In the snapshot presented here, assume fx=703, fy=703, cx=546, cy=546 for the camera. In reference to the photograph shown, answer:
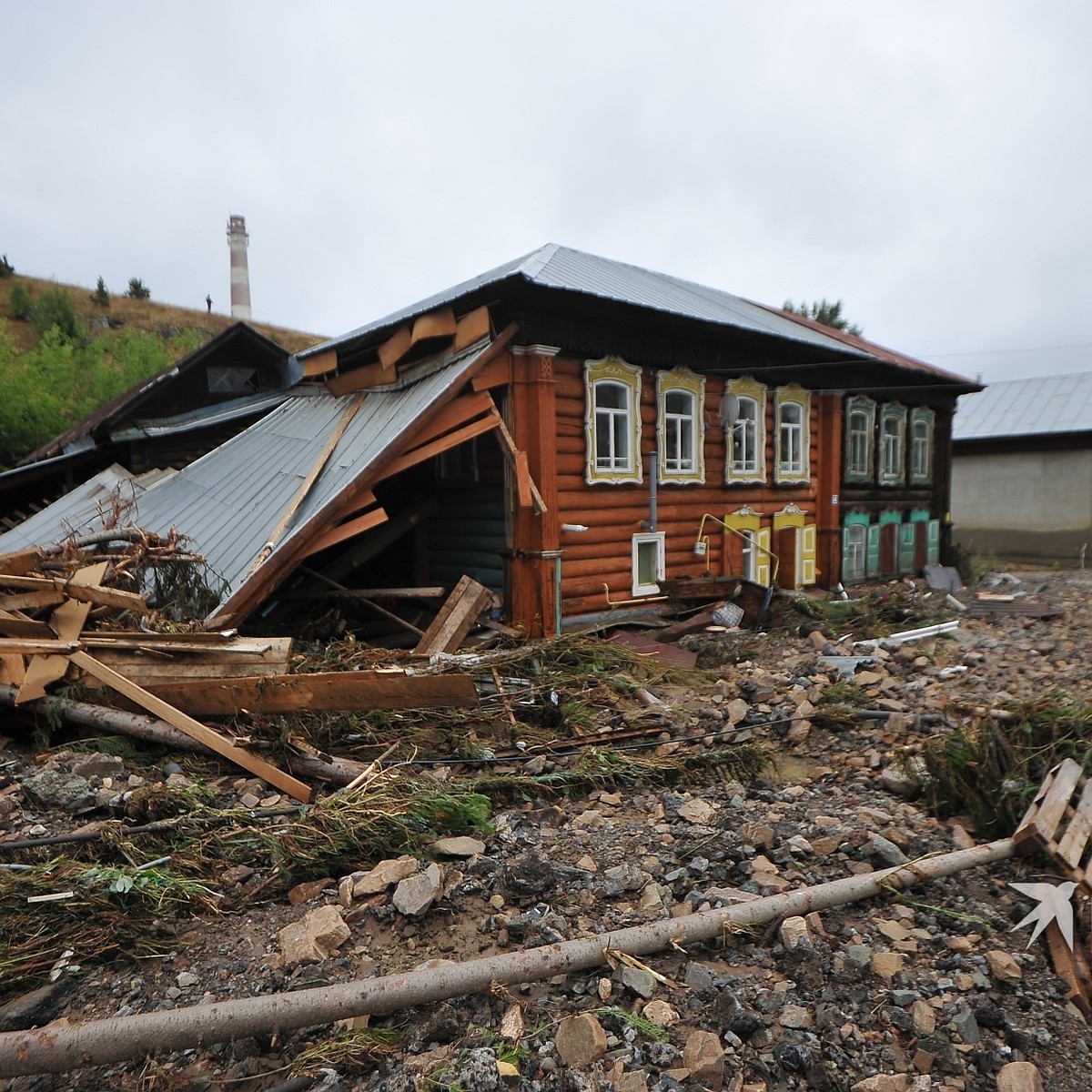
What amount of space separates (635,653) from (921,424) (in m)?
Answer: 12.8

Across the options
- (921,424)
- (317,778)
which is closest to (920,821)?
(317,778)

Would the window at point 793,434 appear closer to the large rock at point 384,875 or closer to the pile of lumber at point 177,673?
the pile of lumber at point 177,673

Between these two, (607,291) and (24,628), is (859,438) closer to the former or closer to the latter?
(607,291)

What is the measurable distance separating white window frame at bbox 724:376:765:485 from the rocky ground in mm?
7389

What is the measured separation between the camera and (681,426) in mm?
11352

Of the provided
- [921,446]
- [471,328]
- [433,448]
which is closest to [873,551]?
[921,446]

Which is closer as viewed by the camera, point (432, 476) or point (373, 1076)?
point (373, 1076)

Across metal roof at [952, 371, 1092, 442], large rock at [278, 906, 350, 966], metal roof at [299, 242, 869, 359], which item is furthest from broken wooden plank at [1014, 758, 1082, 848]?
metal roof at [952, 371, 1092, 442]

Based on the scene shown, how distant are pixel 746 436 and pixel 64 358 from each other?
77.4 feet

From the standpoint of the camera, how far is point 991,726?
4.89m

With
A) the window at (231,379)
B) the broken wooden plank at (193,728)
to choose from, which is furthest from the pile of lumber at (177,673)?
the window at (231,379)

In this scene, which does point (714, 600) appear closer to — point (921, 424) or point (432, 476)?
point (432, 476)

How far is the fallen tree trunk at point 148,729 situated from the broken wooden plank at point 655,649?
4.23m

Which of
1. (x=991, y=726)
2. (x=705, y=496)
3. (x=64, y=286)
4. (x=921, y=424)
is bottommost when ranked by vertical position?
(x=991, y=726)
